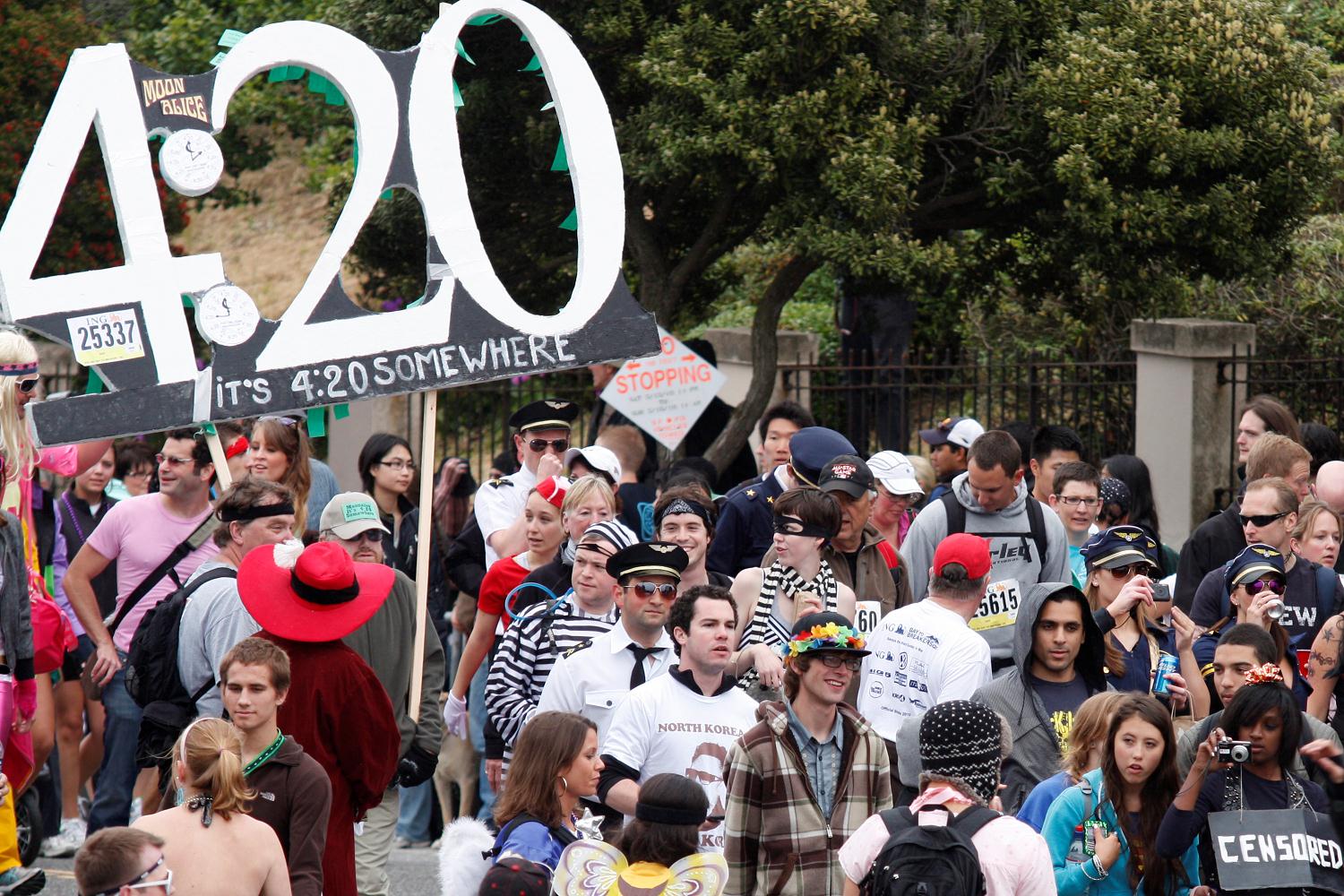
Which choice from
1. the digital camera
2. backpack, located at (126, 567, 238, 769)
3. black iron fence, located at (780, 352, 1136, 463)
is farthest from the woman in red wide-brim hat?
black iron fence, located at (780, 352, 1136, 463)

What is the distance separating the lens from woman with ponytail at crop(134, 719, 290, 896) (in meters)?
4.95

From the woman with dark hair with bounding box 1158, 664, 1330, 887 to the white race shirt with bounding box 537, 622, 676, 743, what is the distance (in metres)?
1.81

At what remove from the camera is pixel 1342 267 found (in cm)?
1628

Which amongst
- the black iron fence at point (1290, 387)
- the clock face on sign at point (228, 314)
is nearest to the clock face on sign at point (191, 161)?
the clock face on sign at point (228, 314)

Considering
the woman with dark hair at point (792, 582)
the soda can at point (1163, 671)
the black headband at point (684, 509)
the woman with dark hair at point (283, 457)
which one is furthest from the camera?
the woman with dark hair at point (283, 457)

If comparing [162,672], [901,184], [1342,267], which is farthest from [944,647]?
[1342,267]

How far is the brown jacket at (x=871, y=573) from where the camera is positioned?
7.48m

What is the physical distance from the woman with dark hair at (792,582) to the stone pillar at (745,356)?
759 cm

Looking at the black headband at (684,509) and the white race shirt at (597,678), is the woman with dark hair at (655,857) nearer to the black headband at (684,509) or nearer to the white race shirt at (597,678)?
the white race shirt at (597,678)

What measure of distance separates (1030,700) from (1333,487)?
3.07m

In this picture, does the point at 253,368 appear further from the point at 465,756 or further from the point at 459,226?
the point at 465,756

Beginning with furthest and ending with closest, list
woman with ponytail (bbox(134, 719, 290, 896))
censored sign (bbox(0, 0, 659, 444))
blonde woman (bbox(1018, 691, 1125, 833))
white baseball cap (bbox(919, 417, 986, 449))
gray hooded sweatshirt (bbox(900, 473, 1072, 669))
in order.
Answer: white baseball cap (bbox(919, 417, 986, 449)), gray hooded sweatshirt (bbox(900, 473, 1072, 669)), censored sign (bbox(0, 0, 659, 444)), blonde woman (bbox(1018, 691, 1125, 833)), woman with ponytail (bbox(134, 719, 290, 896))

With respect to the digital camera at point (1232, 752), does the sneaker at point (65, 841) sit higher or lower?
lower

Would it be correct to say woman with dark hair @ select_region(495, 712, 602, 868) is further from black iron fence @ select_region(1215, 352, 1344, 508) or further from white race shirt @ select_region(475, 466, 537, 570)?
black iron fence @ select_region(1215, 352, 1344, 508)
